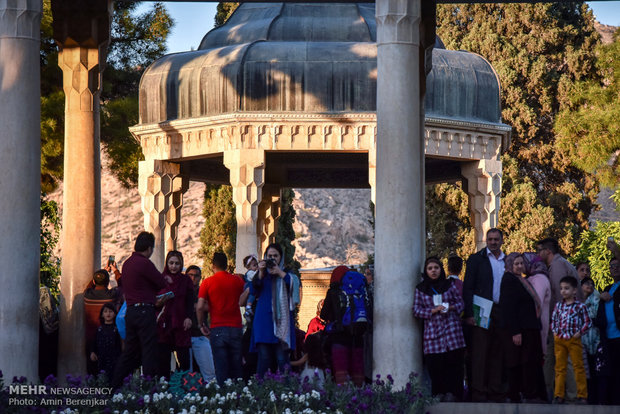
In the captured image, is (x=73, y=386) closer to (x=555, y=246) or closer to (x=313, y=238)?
(x=555, y=246)

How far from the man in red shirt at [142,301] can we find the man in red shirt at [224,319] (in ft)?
2.92

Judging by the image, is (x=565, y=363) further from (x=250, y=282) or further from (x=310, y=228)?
(x=310, y=228)

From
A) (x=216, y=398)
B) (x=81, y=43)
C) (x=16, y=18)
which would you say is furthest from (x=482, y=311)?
(x=81, y=43)

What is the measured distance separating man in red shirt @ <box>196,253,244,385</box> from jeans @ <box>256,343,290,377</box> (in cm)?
27

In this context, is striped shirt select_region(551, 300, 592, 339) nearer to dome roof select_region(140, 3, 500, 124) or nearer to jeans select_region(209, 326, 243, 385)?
jeans select_region(209, 326, 243, 385)

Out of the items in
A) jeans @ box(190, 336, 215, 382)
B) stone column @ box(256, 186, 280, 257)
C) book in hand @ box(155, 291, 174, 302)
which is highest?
stone column @ box(256, 186, 280, 257)

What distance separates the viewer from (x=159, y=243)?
25.4 m

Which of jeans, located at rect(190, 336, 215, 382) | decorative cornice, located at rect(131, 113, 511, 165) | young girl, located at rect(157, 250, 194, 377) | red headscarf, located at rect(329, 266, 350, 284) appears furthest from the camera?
decorative cornice, located at rect(131, 113, 511, 165)

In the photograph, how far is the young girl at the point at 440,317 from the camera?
1291 centimetres

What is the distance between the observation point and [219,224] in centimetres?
3884

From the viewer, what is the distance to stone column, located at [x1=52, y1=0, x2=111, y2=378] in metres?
15.8

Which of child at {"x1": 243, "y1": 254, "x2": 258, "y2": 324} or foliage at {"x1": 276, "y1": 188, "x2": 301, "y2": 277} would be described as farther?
foliage at {"x1": 276, "y1": 188, "x2": 301, "y2": 277}

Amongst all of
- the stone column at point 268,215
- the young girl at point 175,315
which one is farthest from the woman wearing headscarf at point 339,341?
the stone column at point 268,215

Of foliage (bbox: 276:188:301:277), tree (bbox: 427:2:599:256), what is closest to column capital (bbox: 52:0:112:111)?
foliage (bbox: 276:188:301:277)
